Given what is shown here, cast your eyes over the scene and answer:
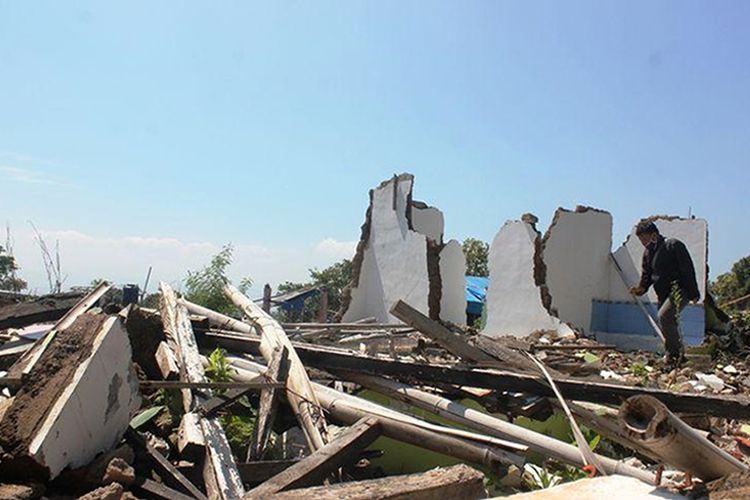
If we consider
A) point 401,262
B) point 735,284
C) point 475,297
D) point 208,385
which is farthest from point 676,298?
point 735,284

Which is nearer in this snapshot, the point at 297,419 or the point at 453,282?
the point at 297,419

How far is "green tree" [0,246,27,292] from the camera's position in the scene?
39.0 feet

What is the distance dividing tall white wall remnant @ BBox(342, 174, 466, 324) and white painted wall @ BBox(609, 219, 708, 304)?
3218 millimetres

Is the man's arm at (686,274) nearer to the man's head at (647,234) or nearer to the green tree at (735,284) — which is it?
the man's head at (647,234)

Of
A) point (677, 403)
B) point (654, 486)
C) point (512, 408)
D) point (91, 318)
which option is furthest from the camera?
point (512, 408)

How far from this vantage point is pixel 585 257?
11758 mm

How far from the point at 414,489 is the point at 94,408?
5.25ft

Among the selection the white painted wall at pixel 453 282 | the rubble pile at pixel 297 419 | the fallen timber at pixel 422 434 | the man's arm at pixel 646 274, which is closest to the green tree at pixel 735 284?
the white painted wall at pixel 453 282

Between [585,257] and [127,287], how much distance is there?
8771 millimetres

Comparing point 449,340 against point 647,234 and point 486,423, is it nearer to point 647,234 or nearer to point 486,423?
point 486,423

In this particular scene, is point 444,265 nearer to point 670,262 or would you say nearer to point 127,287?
point 670,262

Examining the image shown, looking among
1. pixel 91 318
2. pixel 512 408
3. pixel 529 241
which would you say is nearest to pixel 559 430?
pixel 512 408

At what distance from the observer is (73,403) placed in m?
2.53

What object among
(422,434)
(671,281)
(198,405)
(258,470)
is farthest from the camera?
(671,281)
